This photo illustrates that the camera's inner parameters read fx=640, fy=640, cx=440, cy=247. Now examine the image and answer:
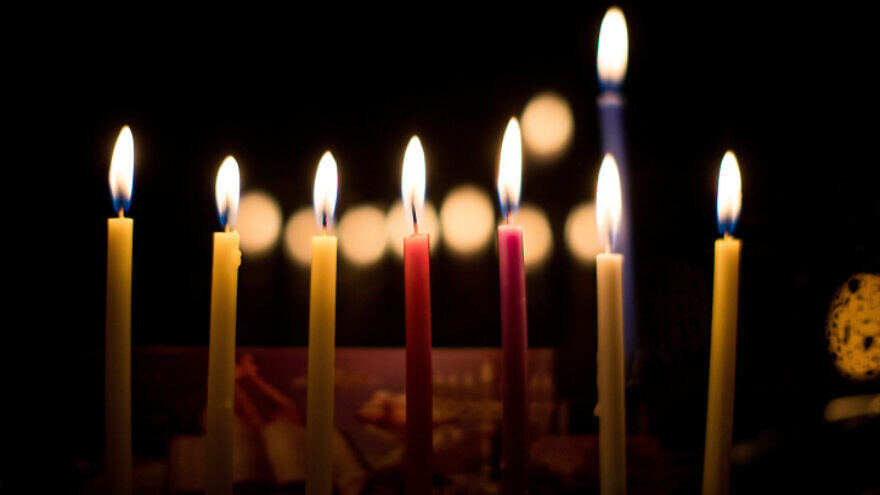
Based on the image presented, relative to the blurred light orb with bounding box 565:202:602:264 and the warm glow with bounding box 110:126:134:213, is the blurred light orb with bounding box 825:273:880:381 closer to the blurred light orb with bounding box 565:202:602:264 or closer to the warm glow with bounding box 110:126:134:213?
the blurred light orb with bounding box 565:202:602:264

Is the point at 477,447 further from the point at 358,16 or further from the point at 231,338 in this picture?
the point at 358,16

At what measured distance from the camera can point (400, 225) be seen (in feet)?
2.74

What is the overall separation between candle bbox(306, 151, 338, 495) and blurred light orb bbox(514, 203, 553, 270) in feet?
1.01

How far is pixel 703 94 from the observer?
83cm

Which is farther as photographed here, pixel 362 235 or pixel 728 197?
pixel 362 235

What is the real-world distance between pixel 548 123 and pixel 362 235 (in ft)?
0.93

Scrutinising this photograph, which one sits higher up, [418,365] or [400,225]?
[400,225]

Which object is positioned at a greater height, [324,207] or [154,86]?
[154,86]

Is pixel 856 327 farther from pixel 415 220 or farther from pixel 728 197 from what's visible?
pixel 415 220

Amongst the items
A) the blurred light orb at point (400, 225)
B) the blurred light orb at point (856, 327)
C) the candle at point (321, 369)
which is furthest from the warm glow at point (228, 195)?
the blurred light orb at point (856, 327)

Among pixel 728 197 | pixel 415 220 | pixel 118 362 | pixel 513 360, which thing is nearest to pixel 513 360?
pixel 513 360

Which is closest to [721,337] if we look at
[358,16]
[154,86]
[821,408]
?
[821,408]

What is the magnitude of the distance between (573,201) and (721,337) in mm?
299

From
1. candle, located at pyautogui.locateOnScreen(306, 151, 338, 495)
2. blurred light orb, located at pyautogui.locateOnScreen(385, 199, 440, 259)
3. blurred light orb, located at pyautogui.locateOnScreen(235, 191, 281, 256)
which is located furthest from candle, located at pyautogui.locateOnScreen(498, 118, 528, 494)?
blurred light orb, located at pyautogui.locateOnScreen(235, 191, 281, 256)
